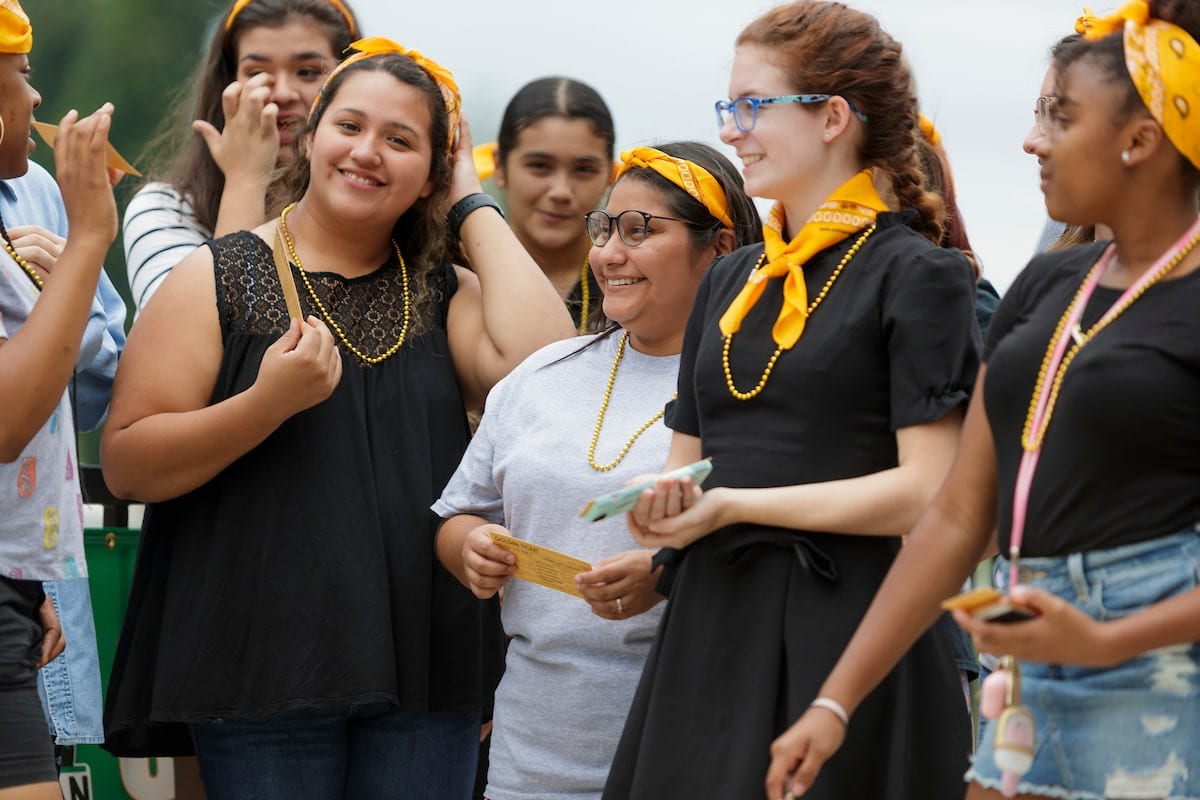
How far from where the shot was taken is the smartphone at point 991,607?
81.0 inches

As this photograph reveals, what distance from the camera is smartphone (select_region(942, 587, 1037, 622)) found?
6.75 ft

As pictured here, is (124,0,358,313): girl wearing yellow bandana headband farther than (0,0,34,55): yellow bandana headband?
Yes

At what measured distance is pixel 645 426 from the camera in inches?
131

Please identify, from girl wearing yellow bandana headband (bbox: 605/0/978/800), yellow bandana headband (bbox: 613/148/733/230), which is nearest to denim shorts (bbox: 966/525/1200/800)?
girl wearing yellow bandana headband (bbox: 605/0/978/800)

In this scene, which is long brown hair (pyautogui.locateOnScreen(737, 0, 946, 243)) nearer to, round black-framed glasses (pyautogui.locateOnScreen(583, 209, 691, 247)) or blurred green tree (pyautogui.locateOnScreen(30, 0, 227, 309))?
round black-framed glasses (pyautogui.locateOnScreen(583, 209, 691, 247))

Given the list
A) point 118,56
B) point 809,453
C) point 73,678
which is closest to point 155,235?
point 73,678

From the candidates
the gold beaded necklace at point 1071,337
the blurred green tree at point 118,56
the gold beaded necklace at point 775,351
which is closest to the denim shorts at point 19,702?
the gold beaded necklace at point 775,351

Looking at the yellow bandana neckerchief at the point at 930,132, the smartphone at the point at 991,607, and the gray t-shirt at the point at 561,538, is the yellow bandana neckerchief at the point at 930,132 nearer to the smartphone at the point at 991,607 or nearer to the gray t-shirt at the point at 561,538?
the gray t-shirt at the point at 561,538

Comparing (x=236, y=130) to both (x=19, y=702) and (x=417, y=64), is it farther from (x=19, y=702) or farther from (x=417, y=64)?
(x=19, y=702)

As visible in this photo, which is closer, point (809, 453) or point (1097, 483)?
point (1097, 483)

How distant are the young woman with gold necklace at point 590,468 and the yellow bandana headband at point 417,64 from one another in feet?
1.74

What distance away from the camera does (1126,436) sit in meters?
2.18

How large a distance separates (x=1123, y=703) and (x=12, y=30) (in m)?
2.45

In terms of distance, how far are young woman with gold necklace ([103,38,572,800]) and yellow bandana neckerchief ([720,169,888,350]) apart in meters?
0.94
